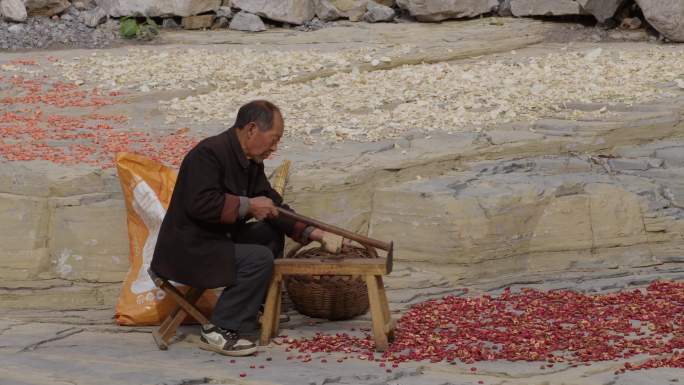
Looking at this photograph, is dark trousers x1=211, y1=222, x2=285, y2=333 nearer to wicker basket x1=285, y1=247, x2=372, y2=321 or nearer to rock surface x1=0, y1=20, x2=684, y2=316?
wicker basket x1=285, y1=247, x2=372, y2=321

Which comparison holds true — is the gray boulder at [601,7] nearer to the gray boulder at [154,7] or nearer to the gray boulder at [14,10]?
the gray boulder at [154,7]

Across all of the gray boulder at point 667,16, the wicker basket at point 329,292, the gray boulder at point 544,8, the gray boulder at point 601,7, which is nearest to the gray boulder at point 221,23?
the gray boulder at point 544,8

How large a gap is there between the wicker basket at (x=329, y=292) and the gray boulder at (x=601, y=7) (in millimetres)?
6010

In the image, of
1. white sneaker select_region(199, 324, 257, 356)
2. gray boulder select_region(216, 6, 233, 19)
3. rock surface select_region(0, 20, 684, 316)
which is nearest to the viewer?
white sneaker select_region(199, 324, 257, 356)

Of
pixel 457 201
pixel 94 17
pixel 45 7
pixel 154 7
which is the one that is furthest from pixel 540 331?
pixel 45 7

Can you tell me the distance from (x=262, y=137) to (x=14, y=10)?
689 centimetres

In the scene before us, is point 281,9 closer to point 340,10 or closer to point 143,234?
point 340,10

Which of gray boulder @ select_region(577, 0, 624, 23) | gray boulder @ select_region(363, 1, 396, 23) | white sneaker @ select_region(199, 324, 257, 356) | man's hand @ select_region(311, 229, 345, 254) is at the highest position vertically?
gray boulder @ select_region(577, 0, 624, 23)

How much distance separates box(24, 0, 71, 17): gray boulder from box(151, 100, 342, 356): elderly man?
6.71m

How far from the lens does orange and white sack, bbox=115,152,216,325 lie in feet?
20.6

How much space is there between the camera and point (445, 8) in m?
11.7

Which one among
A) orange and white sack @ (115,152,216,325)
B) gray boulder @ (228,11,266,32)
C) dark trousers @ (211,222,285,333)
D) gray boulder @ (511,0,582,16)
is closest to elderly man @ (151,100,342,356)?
dark trousers @ (211,222,285,333)

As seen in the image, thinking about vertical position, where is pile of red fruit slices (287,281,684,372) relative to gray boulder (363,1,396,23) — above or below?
below

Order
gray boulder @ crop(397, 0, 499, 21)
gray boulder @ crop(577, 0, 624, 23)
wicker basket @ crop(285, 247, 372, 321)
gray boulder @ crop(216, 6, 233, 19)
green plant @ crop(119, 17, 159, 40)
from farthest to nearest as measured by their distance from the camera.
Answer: gray boulder @ crop(216, 6, 233, 19)
gray boulder @ crop(397, 0, 499, 21)
green plant @ crop(119, 17, 159, 40)
gray boulder @ crop(577, 0, 624, 23)
wicker basket @ crop(285, 247, 372, 321)
